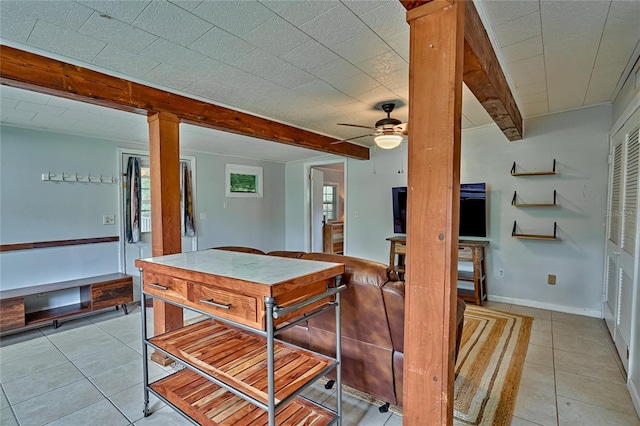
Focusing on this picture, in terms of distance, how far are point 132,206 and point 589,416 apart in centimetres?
490

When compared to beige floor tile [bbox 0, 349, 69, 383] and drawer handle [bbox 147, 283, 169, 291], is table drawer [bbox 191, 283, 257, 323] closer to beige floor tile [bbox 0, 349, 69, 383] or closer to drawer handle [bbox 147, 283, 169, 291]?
drawer handle [bbox 147, 283, 169, 291]

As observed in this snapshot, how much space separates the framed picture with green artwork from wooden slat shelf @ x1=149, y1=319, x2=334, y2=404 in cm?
362

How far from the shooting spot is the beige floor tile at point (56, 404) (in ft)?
6.07

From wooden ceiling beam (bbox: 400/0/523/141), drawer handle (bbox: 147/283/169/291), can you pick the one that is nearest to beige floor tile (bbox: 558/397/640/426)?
wooden ceiling beam (bbox: 400/0/523/141)

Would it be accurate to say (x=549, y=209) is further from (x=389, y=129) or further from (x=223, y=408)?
(x=223, y=408)

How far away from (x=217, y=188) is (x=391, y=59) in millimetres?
3905

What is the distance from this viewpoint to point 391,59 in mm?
2031

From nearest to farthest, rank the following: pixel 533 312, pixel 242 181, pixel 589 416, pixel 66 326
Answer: pixel 589 416 < pixel 66 326 < pixel 533 312 < pixel 242 181

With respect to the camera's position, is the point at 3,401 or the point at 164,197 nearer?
the point at 3,401

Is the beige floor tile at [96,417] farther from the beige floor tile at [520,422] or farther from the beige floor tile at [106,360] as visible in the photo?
the beige floor tile at [520,422]

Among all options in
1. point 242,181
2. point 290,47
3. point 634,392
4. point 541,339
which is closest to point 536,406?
point 634,392

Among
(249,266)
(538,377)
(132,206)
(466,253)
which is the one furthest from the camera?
(132,206)

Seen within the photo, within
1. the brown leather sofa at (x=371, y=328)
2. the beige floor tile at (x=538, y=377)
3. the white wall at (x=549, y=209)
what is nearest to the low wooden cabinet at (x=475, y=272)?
the white wall at (x=549, y=209)

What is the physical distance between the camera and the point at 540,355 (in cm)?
256
